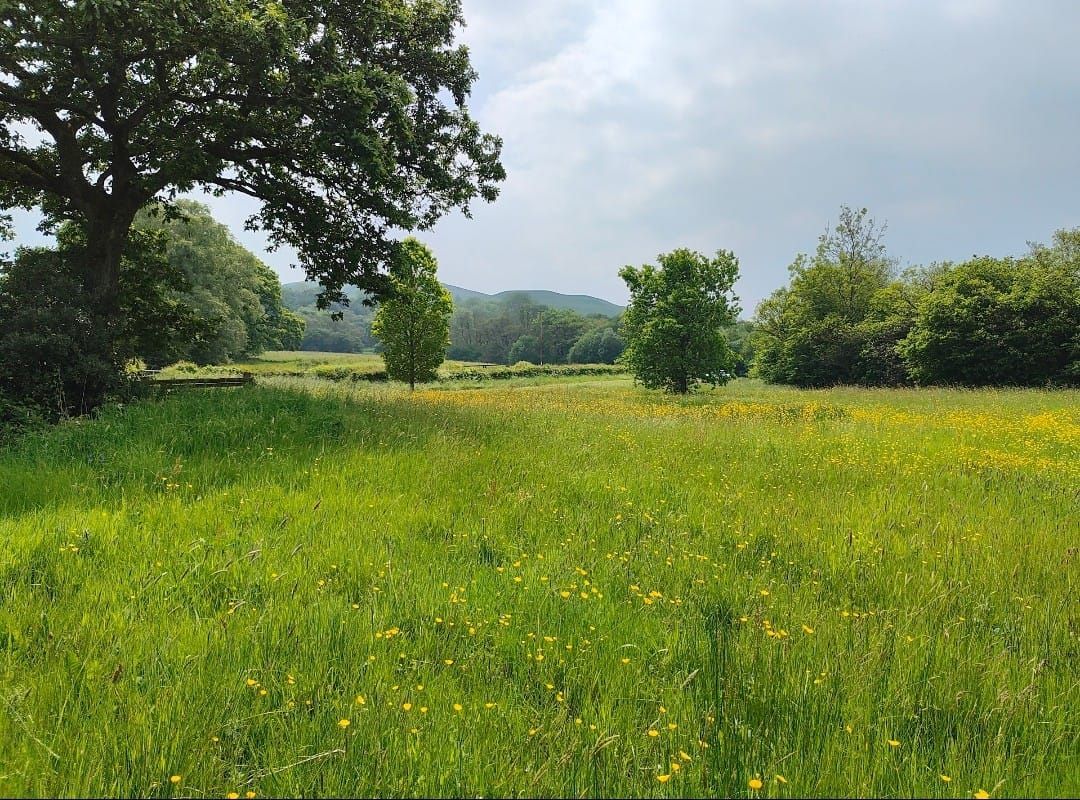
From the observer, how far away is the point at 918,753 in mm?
2303

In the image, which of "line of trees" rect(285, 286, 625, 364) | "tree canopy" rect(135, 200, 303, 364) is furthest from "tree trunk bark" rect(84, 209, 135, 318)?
"line of trees" rect(285, 286, 625, 364)

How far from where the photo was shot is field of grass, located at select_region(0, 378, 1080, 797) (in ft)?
7.00

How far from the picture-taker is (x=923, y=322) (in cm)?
3459

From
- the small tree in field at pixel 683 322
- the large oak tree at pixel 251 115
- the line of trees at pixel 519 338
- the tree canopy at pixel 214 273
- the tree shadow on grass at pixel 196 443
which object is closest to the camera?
the tree shadow on grass at pixel 196 443

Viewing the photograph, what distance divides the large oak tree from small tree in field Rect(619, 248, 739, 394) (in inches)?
575

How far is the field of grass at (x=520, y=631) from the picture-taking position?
7.00ft

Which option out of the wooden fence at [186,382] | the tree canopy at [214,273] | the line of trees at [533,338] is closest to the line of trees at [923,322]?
the wooden fence at [186,382]

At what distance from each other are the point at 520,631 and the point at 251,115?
498 inches

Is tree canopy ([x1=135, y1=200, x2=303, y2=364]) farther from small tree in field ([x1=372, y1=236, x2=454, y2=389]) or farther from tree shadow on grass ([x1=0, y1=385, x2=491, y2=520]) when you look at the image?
tree shadow on grass ([x1=0, y1=385, x2=491, y2=520])

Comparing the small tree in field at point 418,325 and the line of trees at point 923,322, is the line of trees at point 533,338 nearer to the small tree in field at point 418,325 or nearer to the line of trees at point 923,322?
the line of trees at point 923,322

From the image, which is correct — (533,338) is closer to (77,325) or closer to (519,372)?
(519,372)

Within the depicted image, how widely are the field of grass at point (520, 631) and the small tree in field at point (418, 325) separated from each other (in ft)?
94.3

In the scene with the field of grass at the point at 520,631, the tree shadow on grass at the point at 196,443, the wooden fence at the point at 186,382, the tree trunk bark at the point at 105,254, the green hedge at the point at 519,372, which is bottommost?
the field of grass at the point at 520,631

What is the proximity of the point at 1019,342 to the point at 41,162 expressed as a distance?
4677cm
